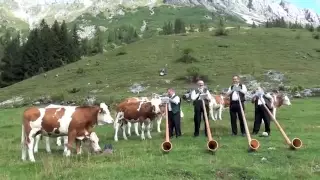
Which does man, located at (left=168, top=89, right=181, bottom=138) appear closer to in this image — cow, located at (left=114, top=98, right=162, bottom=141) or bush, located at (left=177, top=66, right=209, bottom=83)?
cow, located at (left=114, top=98, right=162, bottom=141)

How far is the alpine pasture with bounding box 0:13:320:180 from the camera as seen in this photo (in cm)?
1536

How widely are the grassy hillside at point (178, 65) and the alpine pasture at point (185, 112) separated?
0.49 ft

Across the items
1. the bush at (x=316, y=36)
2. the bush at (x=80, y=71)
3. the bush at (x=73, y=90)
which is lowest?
the bush at (x=73, y=90)

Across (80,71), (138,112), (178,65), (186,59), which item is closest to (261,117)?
(138,112)

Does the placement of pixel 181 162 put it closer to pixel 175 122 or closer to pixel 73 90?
pixel 175 122

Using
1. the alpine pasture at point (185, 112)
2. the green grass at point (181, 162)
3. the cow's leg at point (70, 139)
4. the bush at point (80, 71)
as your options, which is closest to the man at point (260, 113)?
the green grass at point (181, 162)

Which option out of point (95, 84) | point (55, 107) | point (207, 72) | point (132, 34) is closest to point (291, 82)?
point (207, 72)

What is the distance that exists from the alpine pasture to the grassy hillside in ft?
0.49

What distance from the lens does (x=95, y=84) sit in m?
63.0

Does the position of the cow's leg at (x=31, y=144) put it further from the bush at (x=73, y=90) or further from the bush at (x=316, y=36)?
the bush at (x=316, y=36)

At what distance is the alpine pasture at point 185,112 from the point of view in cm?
1536

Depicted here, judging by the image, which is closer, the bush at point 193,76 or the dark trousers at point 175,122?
the dark trousers at point 175,122

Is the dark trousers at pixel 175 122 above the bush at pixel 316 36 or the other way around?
the other way around

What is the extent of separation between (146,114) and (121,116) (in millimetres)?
1442
